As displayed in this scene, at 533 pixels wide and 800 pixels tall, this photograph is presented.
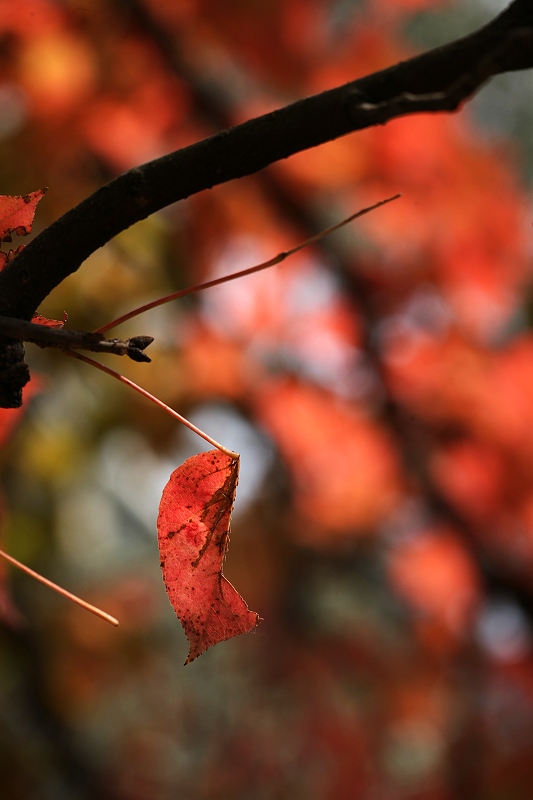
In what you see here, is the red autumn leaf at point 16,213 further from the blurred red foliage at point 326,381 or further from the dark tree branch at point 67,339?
the blurred red foliage at point 326,381

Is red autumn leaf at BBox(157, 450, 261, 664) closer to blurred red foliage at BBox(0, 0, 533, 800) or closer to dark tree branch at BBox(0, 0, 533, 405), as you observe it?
dark tree branch at BBox(0, 0, 533, 405)

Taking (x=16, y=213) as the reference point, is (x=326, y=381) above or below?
above

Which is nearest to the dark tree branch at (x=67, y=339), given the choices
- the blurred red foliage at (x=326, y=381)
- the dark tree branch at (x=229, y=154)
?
the dark tree branch at (x=229, y=154)

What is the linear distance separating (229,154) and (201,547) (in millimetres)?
164

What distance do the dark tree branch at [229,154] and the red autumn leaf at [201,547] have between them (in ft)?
0.31

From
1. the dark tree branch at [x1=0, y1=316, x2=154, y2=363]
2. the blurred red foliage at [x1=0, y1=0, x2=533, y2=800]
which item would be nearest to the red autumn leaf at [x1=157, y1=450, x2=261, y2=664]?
the dark tree branch at [x1=0, y1=316, x2=154, y2=363]

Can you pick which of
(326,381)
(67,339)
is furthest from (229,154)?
(326,381)

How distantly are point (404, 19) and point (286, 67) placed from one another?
1.23ft

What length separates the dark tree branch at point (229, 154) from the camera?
10.2 inches

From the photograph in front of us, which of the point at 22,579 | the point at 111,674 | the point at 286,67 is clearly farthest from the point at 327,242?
the point at 111,674

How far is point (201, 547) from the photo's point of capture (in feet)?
0.98

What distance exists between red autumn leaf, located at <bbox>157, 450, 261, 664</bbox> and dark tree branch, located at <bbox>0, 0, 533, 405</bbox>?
9cm

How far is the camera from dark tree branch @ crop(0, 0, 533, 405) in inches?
10.2

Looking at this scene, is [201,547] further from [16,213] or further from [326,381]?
[326,381]
